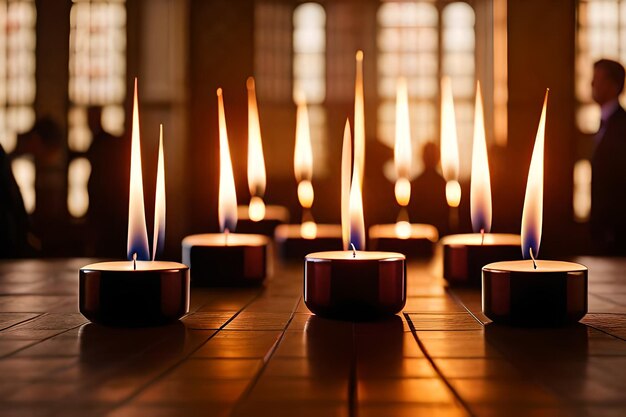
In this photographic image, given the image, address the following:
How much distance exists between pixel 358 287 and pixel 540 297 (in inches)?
9.5

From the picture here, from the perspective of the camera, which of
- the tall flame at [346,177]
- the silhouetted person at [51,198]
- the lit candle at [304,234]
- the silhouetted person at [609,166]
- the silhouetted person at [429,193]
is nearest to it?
the tall flame at [346,177]

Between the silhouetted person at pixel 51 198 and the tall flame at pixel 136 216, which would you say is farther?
the silhouetted person at pixel 51 198

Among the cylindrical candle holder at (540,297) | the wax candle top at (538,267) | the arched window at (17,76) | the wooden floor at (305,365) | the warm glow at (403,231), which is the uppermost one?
the arched window at (17,76)

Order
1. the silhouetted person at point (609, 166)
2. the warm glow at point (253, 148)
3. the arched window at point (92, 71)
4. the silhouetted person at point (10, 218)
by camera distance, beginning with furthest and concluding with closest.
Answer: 1. the arched window at point (92, 71)
2. the silhouetted person at point (609, 166)
3. the silhouetted person at point (10, 218)
4. the warm glow at point (253, 148)

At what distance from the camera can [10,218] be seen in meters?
2.16

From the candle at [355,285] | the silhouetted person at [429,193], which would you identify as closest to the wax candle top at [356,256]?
the candle at [355,285]

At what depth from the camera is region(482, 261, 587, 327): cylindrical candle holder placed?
0.97 m

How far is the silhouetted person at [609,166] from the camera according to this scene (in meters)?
3.20

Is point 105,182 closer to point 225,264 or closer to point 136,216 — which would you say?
point 225,264

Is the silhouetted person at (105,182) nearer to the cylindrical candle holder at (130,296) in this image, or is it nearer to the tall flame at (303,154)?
the tall flame at (303,154)

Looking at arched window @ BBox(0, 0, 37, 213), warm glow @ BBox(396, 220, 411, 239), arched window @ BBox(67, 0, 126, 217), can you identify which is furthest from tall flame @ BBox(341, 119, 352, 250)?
arched window @ BBox(0, 0, 37, 213)

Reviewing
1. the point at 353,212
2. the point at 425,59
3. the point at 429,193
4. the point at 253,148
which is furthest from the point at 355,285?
the point at 425,59

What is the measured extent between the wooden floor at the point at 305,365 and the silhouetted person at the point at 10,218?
3.21ft

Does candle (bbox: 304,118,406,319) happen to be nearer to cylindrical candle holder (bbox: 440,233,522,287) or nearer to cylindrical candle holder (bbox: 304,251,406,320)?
cylindrical candle holder (bbox: 304,251,406,320)
